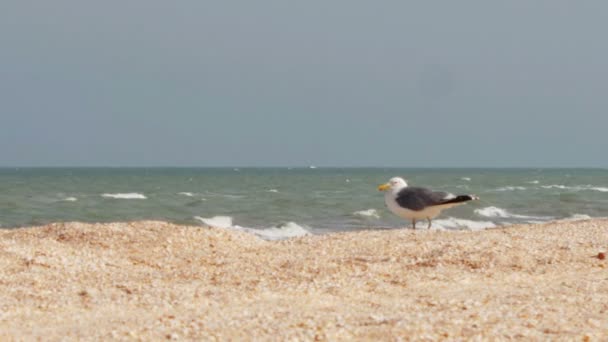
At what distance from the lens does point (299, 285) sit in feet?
28.7

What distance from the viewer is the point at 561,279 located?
888 centimetres

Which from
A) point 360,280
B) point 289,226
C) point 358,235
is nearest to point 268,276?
point 360,280

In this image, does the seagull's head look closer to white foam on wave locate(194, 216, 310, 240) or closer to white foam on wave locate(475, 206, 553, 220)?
white foam on wave locate(194, 216, 310, 240)

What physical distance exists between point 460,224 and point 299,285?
1704cm

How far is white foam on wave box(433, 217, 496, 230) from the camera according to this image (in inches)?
953

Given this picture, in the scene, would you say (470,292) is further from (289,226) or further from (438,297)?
(289,226)

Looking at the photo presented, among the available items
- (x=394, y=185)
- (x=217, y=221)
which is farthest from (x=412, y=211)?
(x=217, y=221)

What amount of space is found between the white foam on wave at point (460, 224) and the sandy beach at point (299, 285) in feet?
34.7

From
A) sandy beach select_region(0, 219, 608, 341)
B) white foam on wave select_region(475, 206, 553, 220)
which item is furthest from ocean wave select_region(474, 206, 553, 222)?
sandy beach select_region(0, 219, 608, 341)

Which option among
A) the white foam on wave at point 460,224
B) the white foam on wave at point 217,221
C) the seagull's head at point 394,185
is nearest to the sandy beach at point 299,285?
the seagull's head at point 394,185

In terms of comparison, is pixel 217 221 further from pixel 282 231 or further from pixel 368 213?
pixel 368 213

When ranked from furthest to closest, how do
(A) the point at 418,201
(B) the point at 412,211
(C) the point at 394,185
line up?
1. (C) the point at 394,185
2. (B) the point at 412,211
3. (A) the point at 418,201

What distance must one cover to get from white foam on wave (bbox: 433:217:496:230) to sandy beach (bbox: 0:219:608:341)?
10570 millimetres

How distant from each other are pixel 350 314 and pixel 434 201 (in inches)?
292
